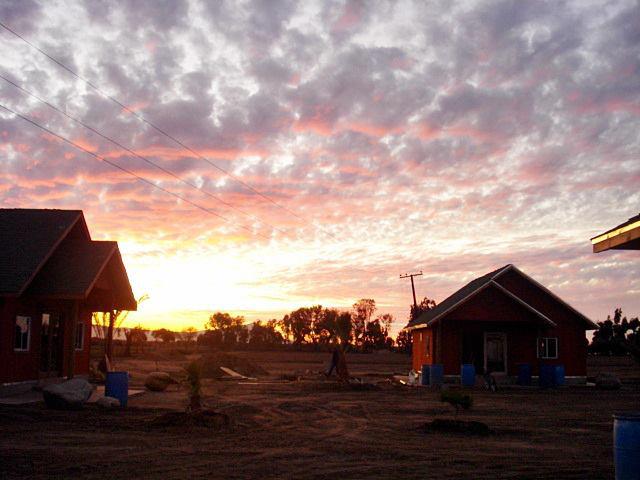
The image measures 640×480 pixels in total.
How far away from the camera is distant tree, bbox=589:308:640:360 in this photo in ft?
21.6

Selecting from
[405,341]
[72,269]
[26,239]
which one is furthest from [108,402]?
[405,341]

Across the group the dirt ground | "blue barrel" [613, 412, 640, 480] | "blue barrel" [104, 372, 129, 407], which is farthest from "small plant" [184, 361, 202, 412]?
"blue barrel" [613, 412, 640, 480]

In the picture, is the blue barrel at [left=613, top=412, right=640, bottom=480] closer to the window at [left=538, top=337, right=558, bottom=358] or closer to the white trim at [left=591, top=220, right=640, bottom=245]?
the white trim at [left=591, top=220, right=640, bottom=245]

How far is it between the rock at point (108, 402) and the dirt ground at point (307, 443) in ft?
0.79

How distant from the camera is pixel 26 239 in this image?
23.6 m

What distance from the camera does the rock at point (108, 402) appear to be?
1967cm

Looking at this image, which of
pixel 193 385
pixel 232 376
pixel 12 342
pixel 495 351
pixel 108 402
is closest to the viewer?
pixel 193 385

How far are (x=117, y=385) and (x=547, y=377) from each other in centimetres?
2247

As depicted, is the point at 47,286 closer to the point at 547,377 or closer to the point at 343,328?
the point at 343,328

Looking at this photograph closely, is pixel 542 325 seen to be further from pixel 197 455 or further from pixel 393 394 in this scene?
pixel 197 455

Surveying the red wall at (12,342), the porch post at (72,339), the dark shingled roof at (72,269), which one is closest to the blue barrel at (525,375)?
the dark shingled roof at (72,269)

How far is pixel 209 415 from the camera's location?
16031 mm

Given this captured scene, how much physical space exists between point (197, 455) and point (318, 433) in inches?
158

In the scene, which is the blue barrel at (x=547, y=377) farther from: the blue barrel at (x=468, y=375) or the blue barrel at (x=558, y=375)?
the blue barrel at (x=468, y=375)
